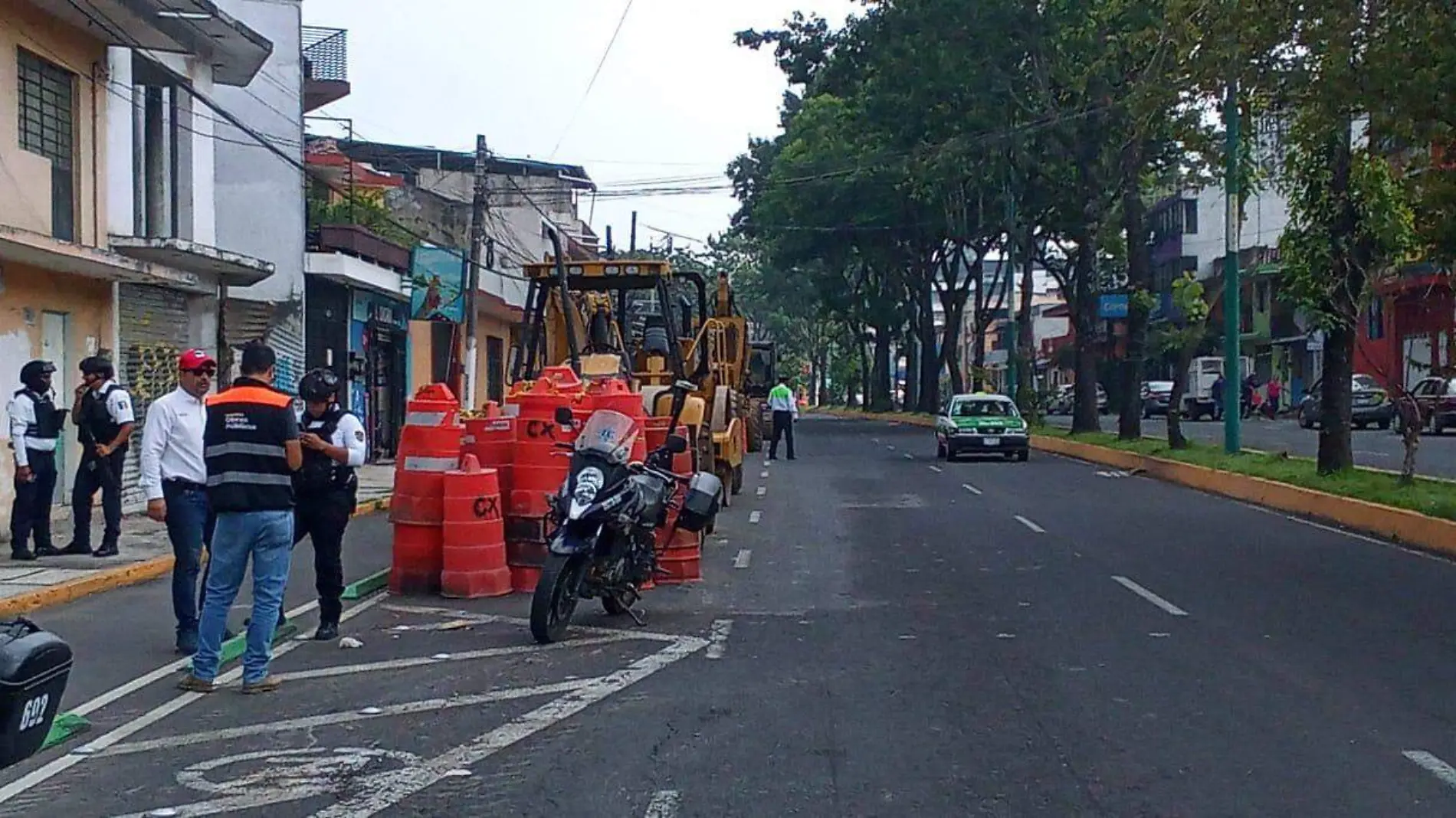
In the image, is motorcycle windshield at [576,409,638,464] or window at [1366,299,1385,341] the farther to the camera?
window at [1366,299,1385,341]

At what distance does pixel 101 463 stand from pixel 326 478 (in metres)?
5.24

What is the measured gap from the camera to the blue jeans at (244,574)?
28.7 ft

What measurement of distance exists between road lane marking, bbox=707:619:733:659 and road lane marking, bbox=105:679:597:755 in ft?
3.76

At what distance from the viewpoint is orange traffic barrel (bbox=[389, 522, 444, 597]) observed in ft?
41.8

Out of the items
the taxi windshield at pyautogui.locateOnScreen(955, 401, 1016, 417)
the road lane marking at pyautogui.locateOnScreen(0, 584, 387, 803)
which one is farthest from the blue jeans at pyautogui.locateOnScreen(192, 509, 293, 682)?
the taxi windshield at pyautogui.locateOnScreen(955, 401, 1016, 417)

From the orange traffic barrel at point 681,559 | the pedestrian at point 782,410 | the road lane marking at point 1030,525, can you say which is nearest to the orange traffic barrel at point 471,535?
the orange traffic barrel at point 681,559

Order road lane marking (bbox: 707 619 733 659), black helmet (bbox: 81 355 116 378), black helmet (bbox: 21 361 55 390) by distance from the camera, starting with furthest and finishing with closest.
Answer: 1. black helmet (bbox: 21 361 55 390)
2. black helmet (bbox: 81 355 116 378)
3. road lane marking (bbox: 707 619 733 659)

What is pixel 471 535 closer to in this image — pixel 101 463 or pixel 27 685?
pixel 101 463

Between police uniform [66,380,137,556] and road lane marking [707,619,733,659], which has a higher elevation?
police uniform [66,380,137,556]

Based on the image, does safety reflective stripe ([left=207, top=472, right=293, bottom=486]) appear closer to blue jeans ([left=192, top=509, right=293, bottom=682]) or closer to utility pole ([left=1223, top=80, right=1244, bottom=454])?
blue jeans ([left=192, top=509, right=293, bottom=682])

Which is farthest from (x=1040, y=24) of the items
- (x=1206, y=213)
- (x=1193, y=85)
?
(x=1206, y=213)

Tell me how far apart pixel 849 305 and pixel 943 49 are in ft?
106

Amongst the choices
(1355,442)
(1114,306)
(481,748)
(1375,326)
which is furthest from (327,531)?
(1375,326)

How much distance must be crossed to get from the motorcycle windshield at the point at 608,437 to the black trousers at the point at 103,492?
5778 millimetres
